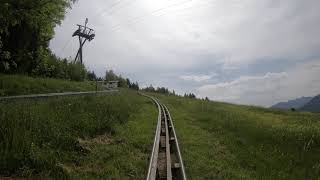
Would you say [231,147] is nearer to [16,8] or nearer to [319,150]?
[319,150]

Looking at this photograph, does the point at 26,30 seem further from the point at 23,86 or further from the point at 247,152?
the point at 247,152

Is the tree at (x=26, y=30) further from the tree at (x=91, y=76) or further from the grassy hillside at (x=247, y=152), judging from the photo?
the tree at (x=91, y=76)

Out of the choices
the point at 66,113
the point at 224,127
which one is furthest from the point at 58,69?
the point at 66,113

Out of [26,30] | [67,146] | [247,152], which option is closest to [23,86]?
[26,30]

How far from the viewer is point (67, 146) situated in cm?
1328

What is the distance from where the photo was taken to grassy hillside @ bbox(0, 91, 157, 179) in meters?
11.1

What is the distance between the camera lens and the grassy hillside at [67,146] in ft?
36.6

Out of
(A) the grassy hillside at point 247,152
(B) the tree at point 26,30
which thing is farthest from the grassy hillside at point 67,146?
(B) the tree at point 26,30

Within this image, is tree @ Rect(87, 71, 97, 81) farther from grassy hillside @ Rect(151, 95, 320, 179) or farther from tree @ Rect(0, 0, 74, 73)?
grassy hillside @ Rect(151, 95, 320, 179)

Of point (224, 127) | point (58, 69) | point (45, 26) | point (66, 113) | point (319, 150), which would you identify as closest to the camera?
point (66, 113)

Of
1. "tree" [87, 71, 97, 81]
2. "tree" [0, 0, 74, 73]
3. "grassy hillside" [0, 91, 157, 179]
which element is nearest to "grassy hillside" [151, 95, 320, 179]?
"grassy hillside" [0, 91, 157, 179]

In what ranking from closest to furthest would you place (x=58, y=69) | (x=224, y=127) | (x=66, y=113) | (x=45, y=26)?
(x=66, y=113) → (x=224, y=127) → (x=45, y=26) → (x=58, y=69)

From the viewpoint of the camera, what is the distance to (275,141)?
19.6 meters

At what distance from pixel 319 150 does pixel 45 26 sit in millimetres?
19404
